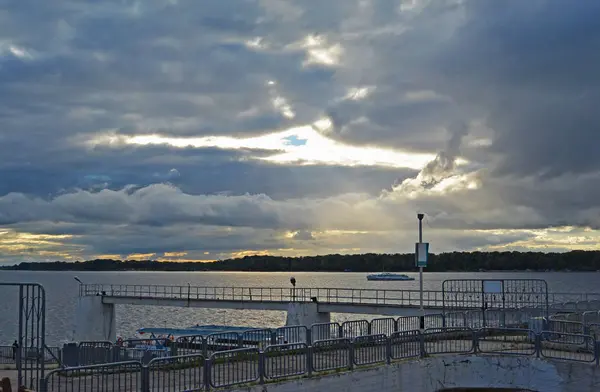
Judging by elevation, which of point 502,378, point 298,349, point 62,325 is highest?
point 298,349

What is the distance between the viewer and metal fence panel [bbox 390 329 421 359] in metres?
21.9

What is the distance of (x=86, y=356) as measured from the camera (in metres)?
26.5

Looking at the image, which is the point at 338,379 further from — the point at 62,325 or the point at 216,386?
the point at 62,325

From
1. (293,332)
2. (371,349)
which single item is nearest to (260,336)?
(293,332)

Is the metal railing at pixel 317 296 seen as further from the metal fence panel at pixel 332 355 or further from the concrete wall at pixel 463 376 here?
the metal fence panel at pixel 332 355

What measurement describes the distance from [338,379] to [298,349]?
4.65 feet

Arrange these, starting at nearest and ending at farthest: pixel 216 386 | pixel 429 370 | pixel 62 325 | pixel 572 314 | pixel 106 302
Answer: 1. pixel 216 386
2. pixel 429 370
3. pixel 572 314
4. pixel 106 302
5. pixel 62 325

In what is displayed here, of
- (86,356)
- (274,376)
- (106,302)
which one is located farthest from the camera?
(106,302)

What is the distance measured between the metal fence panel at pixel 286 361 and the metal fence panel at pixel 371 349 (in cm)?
211

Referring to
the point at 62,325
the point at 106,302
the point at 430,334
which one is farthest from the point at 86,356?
the point at 62,325

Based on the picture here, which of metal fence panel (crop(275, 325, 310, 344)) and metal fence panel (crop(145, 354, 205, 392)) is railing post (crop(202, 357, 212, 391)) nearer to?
metal fence panel (crop(145, 354, 205, 392))

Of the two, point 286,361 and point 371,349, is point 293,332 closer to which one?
point 371,349

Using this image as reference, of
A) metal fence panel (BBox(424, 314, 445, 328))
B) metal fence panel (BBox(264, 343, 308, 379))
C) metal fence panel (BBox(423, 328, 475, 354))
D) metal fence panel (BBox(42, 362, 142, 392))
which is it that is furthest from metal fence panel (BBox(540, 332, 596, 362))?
metal fence panel (BBox(42, 362, 142, 392))

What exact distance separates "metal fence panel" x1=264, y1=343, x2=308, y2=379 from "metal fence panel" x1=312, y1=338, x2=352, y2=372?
68cm
